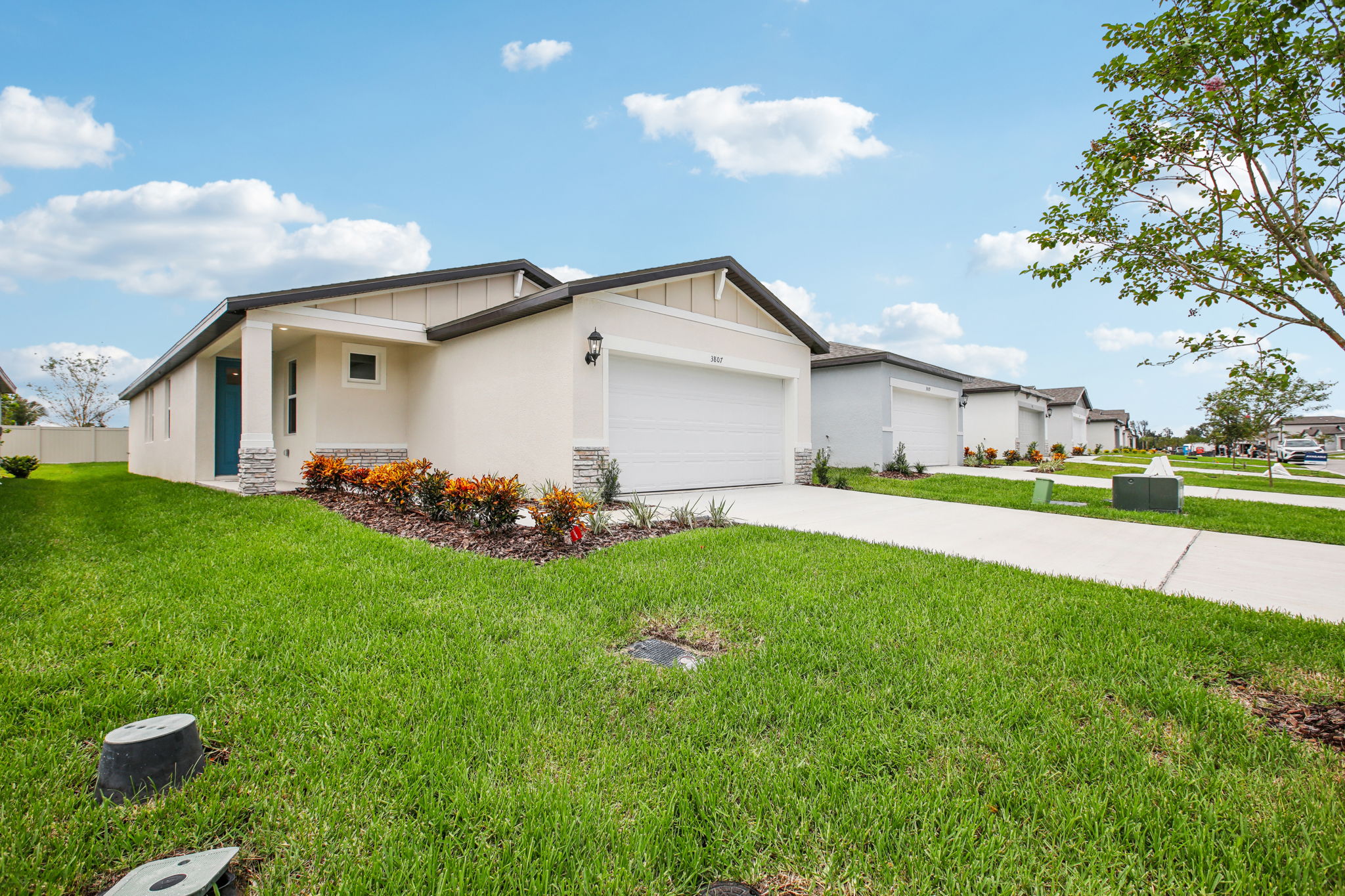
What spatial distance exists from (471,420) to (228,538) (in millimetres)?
5249

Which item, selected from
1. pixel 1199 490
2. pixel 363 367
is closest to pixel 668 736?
pixel 363 367

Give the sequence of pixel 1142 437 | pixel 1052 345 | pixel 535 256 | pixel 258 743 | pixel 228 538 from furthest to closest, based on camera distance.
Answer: pixel 1142 437 → pixel 535 256 → pixel 1052 345 → pixel 228 538 → pixel 258 743

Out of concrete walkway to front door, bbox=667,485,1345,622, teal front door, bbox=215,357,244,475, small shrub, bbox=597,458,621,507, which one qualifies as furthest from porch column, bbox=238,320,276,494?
concrete walkway to front door, bbox=667,485,1345,622

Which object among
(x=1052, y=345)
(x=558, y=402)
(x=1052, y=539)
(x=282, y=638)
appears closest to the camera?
(x=282, y=638)

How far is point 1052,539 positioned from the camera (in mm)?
Answer: 6695

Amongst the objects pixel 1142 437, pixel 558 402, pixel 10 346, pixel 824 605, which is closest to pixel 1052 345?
pixel 558 402

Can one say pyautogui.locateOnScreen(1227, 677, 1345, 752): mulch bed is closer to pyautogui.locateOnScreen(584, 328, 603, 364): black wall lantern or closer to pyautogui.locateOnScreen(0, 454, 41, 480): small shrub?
pyautogui.locateOnScreen(584, 328, 603, 364): black wall lantern

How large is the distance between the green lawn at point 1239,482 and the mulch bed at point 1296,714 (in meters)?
12.2

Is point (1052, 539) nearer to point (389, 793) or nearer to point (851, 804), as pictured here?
point (851, 804)

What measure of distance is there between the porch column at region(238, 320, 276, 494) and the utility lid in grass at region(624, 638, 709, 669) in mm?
8673

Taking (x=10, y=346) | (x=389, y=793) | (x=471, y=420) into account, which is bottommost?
(x=389, y=793)

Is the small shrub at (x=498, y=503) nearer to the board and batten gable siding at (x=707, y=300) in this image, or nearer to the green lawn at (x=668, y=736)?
the green lawn at (x=668, y=736)

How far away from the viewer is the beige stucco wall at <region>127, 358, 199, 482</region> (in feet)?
41.9

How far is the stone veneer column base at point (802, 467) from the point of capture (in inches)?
495
